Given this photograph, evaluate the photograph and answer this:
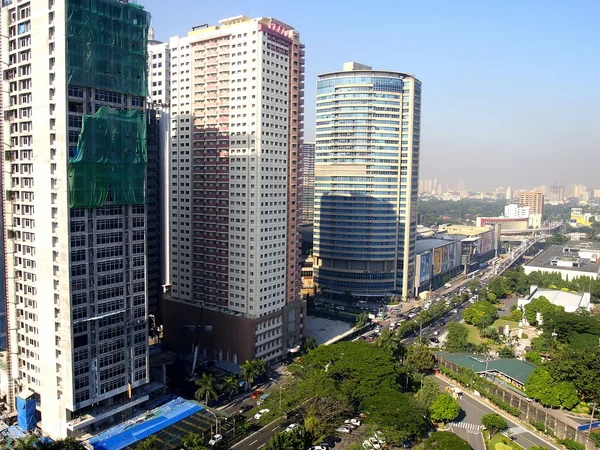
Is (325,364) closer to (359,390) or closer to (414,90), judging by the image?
(359,390)

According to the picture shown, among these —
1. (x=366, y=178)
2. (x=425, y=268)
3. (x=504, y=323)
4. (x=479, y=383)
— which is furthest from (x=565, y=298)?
(x=479, y=383)

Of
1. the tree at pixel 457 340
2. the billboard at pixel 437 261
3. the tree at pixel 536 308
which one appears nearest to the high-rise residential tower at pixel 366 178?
the billboard at pixel 437 261

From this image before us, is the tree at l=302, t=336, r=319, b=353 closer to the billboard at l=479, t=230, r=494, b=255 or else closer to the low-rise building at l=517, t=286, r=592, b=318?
the low-rise building at l=517, t=286, r=592, b=318

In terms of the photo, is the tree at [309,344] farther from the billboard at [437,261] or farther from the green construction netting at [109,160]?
the billboard at [437,261]

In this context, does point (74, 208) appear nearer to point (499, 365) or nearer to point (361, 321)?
point (499, 365)

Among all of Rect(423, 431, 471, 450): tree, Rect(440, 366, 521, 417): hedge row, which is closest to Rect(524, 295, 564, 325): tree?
Rect(440, 366, 521, 417): hedge row

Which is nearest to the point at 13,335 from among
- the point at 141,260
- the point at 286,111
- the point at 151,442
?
the point at 141,260

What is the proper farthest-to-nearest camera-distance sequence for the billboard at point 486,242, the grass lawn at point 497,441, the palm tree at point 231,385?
the billboard at point 486,242
the palm tree at point 231,385
the grass lawn at point 497,441
